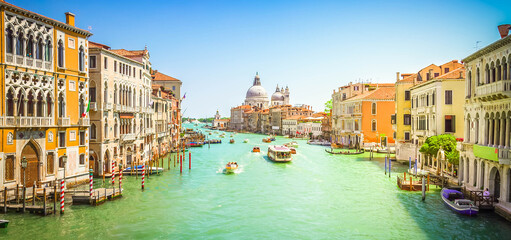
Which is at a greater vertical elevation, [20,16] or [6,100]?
[20,16]

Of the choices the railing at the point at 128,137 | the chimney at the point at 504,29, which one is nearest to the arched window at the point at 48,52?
the railing at the point at 128,137

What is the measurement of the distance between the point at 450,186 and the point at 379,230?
6712mm

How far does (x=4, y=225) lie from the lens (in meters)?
12.6

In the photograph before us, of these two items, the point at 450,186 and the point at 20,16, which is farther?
the point at 450,186

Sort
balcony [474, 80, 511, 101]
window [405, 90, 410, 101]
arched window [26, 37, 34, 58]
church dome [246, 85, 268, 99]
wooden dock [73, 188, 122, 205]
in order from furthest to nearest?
church dome [246, 85, 268, 99] < window [405, 90, 410, 101] < arched window [26, 37, 34, 58] < wooden dock [73, 188, 122, 205] < balcony [474, 80, 511, 101]

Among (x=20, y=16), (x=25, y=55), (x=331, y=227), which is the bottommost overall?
(x=331, y=227)

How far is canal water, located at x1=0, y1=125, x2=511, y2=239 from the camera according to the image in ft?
43.2

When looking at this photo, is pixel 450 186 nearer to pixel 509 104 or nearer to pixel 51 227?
pixel 509 104

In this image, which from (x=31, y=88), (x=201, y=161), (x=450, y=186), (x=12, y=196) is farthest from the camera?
(x=201, y=161)

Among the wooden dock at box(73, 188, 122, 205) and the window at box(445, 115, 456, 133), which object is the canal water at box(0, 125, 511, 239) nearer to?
the wooden dock at box(73, 188, 122, 205)

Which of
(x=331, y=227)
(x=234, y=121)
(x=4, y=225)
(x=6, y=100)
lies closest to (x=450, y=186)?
(x=331, y=227)

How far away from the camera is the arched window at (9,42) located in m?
15.3

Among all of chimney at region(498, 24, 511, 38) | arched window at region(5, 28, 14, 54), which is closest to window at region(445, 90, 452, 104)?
chimney at region(498, 24, 511, 38)

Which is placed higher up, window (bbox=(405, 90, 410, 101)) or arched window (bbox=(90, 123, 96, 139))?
window (bbox=(405, 90, 410, 101))
